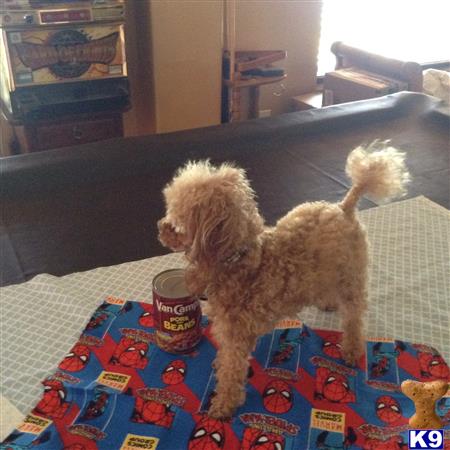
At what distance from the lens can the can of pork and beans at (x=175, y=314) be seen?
33.7 inches

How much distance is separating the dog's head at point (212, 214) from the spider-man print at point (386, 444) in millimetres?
348

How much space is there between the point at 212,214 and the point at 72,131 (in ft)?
5.54

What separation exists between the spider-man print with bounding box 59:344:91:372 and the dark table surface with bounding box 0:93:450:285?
254mm

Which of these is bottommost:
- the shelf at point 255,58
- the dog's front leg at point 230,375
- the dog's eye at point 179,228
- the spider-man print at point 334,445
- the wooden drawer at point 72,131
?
the wooden drawer at point 72,131

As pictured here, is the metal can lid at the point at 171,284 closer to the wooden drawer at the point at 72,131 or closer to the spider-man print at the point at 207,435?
the spider-man print at the point at 207,435

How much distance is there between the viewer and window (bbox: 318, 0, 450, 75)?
3287mm

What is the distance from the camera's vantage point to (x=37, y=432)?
0.76m

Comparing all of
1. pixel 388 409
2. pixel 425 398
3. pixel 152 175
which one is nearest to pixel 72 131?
pixel 152 175

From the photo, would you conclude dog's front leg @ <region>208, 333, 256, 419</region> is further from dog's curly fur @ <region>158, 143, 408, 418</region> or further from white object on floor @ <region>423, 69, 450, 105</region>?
white object on floor @ <region>423, 69, 450, 105</region>

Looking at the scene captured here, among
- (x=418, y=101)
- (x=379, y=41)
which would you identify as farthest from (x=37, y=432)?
(x=379, y=41)

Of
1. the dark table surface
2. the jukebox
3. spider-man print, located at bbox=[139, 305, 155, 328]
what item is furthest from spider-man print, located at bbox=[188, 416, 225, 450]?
the jukebox

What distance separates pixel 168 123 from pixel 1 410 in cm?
196

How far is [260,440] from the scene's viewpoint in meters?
0.76

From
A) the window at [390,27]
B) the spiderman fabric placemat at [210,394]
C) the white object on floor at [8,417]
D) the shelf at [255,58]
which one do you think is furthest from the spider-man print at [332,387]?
the window at [390,27]
